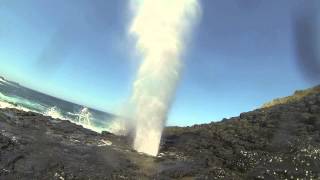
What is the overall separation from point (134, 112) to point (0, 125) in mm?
7705

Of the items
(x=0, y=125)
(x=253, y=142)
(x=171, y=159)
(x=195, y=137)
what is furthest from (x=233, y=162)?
(x=0, y=125)

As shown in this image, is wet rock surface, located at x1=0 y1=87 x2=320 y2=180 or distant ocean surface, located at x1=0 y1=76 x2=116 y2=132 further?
distant ocean surface, located at x1=0 y1=76 x2=116 y2=132

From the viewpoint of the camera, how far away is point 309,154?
71.7ft

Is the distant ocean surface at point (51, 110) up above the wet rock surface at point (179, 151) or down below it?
above

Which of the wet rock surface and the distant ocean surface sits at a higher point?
the distant ocean surface

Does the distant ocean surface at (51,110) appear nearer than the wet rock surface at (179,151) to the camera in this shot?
No

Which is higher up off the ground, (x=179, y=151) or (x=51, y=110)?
(x=51, y=110)

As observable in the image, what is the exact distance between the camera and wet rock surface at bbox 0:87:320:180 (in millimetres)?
16047

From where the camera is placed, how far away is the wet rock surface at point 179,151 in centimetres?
1605

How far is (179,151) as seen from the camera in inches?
936

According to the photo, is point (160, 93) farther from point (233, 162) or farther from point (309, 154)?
point (309, 154)

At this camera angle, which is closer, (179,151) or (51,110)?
(179,151)

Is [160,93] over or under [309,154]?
over

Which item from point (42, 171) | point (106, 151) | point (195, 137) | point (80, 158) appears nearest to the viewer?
point (42, 171)
